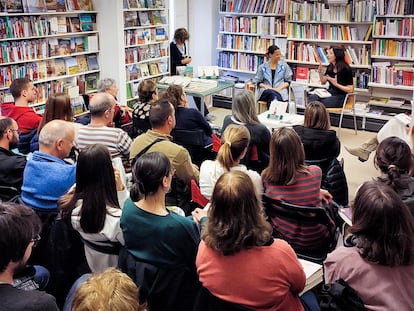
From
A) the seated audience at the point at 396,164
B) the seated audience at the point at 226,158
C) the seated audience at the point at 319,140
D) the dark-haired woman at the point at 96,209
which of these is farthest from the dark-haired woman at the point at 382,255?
the seated audience at the point at 319,140

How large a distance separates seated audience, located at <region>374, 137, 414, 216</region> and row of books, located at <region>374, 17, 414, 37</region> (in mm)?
4246

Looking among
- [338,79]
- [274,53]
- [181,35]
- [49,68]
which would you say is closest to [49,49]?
[49,68]

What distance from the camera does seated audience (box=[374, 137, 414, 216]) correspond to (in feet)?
8.44

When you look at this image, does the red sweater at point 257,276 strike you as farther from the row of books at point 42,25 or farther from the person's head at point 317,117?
the row of books at point 42,25

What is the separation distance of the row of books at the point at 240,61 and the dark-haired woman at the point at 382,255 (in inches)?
253

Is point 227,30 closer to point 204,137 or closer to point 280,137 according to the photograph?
point 204,137

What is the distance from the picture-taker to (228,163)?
305cm

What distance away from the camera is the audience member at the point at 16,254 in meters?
1.48

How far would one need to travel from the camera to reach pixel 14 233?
161 centimetres

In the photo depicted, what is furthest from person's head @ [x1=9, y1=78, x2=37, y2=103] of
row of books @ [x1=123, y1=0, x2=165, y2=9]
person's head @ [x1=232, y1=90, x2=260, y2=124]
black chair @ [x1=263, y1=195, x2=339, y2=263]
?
row of books @ [x1=123, y1=0, x2=165, y2=9]

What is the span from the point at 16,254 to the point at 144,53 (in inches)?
242

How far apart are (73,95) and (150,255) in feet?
14.2

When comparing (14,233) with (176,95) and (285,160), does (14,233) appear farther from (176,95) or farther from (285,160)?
(176,95)

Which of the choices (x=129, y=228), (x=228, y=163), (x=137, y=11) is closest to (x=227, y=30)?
(x=137, y=11)
